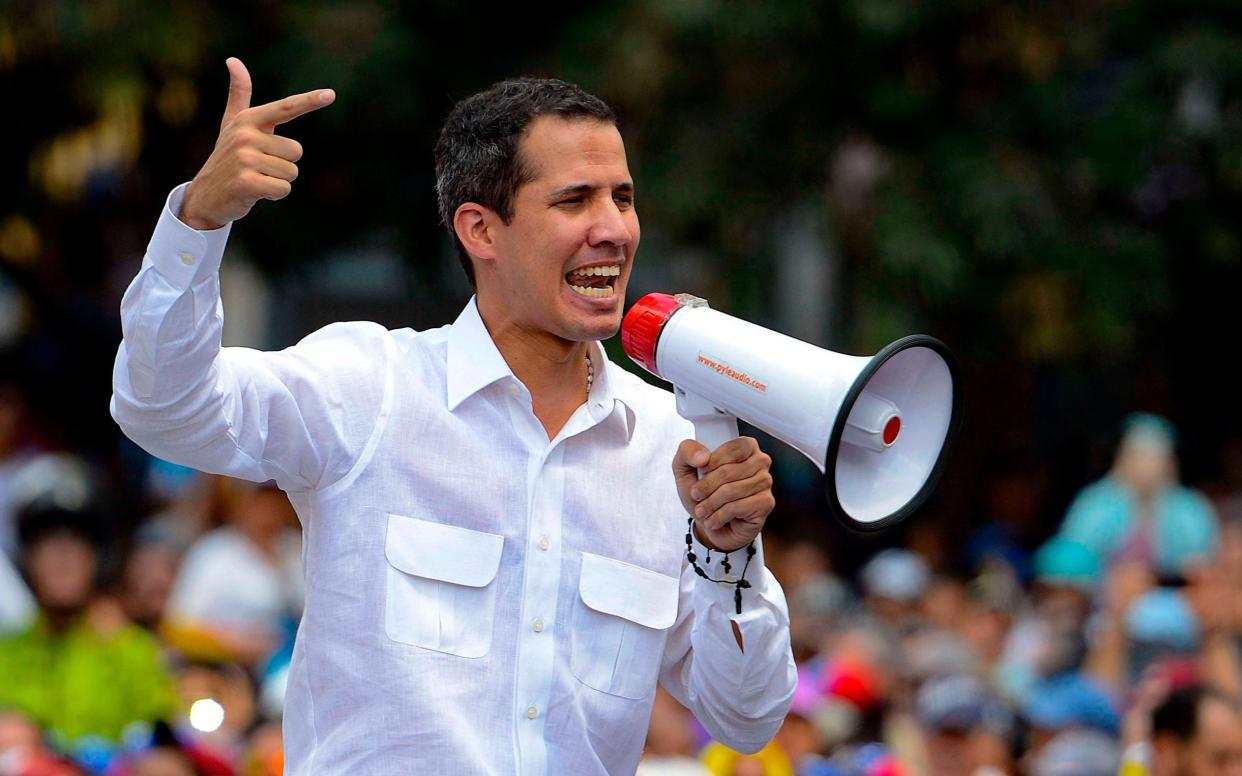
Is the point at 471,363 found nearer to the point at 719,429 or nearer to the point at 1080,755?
the point at 719,429

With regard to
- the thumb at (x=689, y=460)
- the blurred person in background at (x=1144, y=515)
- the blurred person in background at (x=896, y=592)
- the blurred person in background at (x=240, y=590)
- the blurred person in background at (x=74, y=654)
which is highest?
the blurred person in background at (x=1144, y=515)

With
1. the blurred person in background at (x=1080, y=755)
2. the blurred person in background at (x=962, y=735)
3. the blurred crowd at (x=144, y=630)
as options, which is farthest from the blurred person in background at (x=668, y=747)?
the blurred crowd at (x=144, y=630)

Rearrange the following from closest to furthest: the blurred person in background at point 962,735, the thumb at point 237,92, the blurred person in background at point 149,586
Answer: the thumb at point 237,92 < the blurred person in background at point 962,735 < the blurred person in background at point 149,586

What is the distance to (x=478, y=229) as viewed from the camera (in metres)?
3.52

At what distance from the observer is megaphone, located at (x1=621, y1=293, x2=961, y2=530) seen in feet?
10.2

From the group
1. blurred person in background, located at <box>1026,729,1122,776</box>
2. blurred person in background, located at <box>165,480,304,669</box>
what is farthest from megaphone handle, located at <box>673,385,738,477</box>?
blurred person in background, located at <box>165,480,304,669</box>

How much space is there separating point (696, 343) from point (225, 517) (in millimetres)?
5883

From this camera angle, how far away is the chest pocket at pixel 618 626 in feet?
11.0

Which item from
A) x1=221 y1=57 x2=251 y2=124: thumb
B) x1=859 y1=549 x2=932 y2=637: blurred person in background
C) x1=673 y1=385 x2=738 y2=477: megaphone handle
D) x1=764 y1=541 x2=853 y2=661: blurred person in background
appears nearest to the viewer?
x1=221 y1=57 x2=251 y2=124: thumb

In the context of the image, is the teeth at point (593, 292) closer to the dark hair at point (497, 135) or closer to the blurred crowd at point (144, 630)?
the dark hair at point (497, 135)

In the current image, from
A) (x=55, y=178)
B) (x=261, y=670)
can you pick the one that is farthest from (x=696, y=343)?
(x=55, y=178)

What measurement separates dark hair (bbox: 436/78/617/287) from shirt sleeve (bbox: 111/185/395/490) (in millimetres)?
325

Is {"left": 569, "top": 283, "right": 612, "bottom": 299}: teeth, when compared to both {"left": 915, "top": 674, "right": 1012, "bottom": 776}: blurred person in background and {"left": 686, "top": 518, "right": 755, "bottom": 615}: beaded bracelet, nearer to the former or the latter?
{"left": 686, "top": 518, "right": 755, "bottom": 615}: beaded bracelet

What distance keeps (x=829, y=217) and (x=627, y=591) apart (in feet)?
19.7
